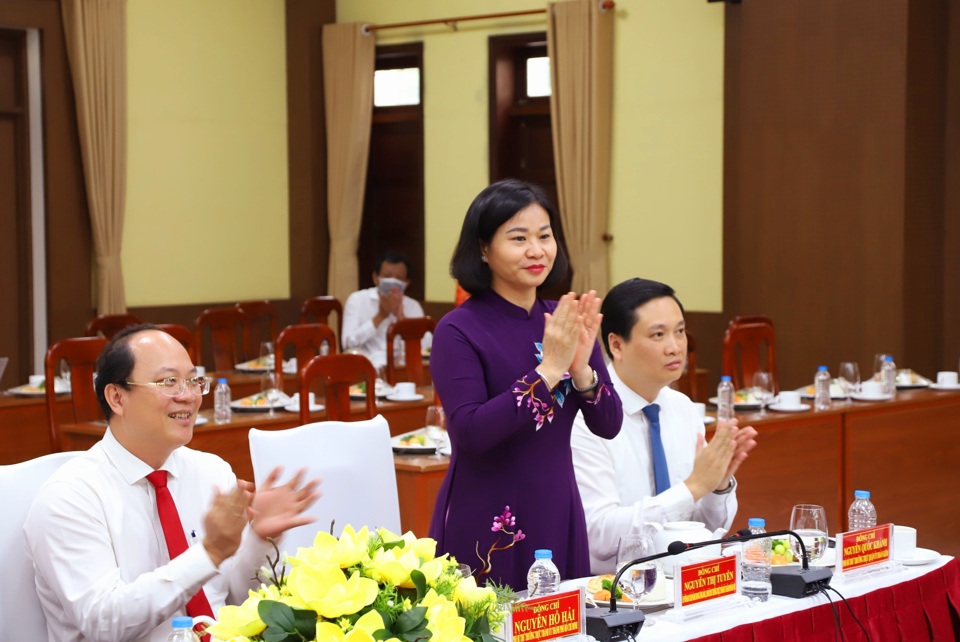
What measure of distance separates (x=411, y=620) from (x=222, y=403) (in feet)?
12.5

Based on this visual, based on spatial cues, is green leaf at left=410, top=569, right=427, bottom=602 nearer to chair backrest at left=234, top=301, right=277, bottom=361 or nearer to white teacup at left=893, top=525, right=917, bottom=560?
white teacup at left=893, top=525, right=917, bottom=560

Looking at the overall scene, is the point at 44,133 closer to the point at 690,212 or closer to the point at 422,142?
the point at 422,142

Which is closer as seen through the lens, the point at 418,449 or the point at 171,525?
the point at 171,525

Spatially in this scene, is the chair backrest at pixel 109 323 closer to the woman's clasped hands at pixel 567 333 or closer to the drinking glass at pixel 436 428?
the drinking glass at pixel 436 428

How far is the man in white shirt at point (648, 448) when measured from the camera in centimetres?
290

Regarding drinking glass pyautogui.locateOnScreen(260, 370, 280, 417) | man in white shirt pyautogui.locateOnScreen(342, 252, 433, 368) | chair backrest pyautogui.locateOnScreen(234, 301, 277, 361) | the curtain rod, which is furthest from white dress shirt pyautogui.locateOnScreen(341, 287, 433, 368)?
the curtain rod

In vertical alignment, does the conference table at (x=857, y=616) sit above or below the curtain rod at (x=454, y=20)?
below

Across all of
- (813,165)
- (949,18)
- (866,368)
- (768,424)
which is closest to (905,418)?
(768,424)

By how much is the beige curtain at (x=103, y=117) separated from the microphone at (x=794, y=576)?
6.15 m

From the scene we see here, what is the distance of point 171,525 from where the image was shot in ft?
7.81

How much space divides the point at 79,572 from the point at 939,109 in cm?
584

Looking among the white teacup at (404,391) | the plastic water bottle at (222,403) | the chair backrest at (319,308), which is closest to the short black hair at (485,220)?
the plastic water bottle at (222,403)

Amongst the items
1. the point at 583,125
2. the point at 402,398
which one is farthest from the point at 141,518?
the point at 583,125

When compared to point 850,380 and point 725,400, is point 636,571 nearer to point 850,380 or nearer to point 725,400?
point 725,400
